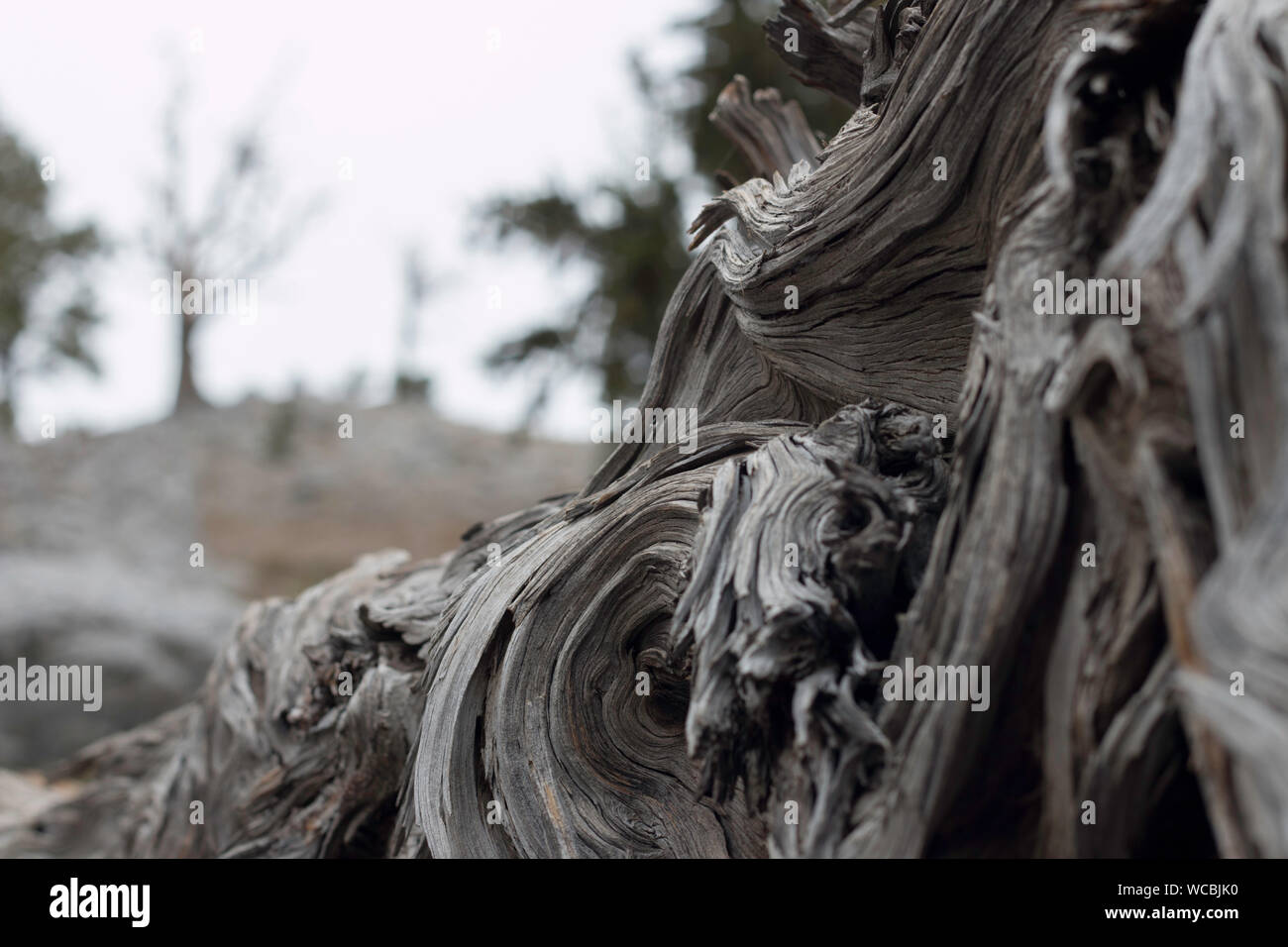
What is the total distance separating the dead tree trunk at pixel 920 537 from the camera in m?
1.75

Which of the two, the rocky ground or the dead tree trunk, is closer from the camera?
the dead tree trunk

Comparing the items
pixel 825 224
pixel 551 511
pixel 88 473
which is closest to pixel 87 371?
pixel 88 473

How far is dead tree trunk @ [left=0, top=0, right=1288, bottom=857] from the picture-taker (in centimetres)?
175

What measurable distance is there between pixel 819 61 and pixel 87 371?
21882 mm

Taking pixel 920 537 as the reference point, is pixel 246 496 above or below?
above

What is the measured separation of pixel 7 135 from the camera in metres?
19.5

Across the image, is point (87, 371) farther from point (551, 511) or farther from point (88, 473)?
point (551, 511)

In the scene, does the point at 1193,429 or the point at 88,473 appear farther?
the point at 88,473

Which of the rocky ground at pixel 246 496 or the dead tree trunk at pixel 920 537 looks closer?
the dead tree trunk at pixel 920 537

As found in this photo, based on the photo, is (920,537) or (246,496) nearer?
(920,537)

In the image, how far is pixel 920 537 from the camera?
2672 mm

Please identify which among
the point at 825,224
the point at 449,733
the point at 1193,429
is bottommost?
the point at 449,733
